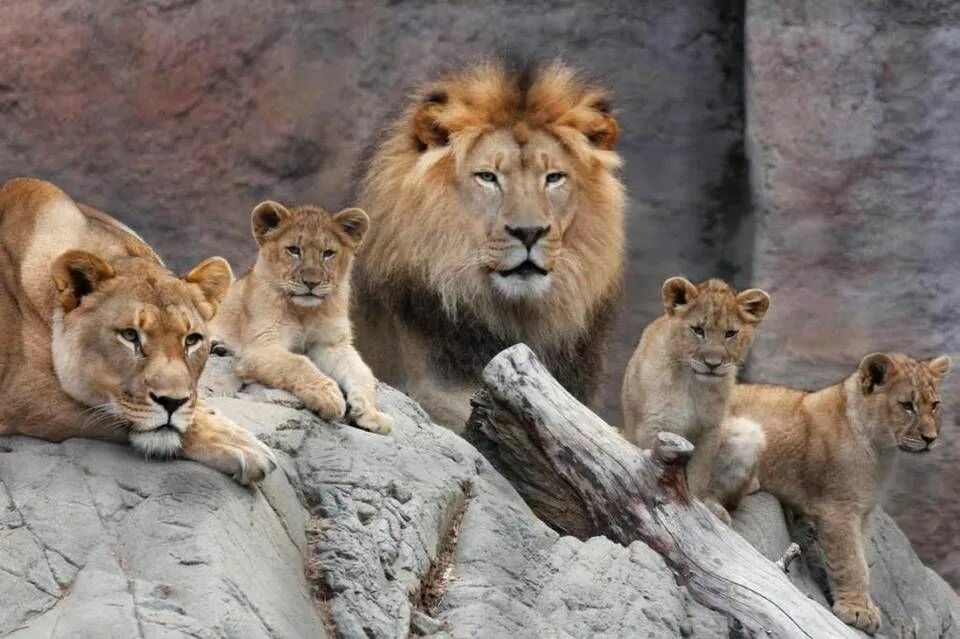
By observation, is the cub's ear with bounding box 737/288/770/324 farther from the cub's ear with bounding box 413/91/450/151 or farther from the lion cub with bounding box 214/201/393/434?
the lion cub with bounding box 214/201/393/434

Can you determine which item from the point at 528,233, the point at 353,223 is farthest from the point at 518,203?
the point at 353,223

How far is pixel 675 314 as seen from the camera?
649cm

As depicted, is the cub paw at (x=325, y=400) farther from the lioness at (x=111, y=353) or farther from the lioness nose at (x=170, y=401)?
the lioness nose at (x=170, y=401)

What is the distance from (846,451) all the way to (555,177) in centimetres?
163

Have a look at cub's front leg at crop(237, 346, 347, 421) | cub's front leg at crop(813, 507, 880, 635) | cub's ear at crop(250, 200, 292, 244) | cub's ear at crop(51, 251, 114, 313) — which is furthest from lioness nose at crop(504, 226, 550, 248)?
cub's ear at crop(51, 251, 114, 313)

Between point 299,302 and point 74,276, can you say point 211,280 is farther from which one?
point 299,302

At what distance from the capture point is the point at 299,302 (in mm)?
5797

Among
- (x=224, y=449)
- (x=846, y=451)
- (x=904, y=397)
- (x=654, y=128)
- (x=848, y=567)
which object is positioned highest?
(x=224, y=449)

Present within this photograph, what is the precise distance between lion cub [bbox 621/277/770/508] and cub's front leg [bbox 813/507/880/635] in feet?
2.11

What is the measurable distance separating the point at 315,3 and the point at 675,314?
309cm

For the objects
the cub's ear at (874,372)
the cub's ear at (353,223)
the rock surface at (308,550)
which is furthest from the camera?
the cub's ear at (874,372)

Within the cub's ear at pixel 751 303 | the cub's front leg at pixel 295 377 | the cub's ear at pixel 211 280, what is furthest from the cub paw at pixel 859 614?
the cub's ear at pixel 211 280

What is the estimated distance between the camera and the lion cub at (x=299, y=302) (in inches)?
227

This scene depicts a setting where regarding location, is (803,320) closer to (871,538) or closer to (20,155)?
(871,538)
